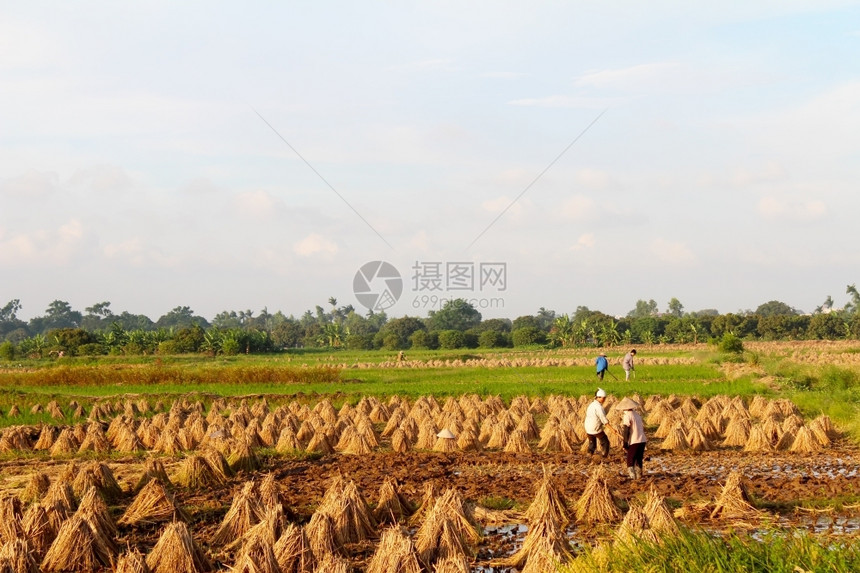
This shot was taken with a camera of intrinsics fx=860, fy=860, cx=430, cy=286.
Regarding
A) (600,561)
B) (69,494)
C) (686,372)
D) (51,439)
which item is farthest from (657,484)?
(686,372)

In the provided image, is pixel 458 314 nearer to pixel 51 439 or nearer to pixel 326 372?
pixel 326 372

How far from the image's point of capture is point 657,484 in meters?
13.4

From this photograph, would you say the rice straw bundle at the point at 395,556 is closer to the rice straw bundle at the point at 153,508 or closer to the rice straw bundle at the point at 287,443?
the rice straw bundle at the point at 153,508

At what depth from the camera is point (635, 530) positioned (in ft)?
28.5

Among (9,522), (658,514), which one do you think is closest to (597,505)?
(658,514)

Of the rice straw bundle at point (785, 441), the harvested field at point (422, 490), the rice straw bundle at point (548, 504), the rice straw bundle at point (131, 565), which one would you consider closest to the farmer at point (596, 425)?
the harvested field at point (422, 490)

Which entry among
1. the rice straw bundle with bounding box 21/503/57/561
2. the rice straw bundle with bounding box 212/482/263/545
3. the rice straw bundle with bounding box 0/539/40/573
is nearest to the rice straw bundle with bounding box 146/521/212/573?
the rice straw bundle with bounding box 0/539/40/573

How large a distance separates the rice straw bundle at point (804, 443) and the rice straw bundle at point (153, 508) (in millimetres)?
12020

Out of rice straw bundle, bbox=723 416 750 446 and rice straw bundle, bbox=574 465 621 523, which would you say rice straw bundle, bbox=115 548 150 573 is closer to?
rice straw bundle, bbox=574 465 621 523

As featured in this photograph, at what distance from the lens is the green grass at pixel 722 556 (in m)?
6.50

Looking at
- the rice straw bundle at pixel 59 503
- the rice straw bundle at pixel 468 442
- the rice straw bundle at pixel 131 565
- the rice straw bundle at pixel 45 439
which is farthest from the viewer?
the rice straw bundle at pixel 45 439

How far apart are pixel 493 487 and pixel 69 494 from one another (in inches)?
241

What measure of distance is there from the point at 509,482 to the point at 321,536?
16.9 ft

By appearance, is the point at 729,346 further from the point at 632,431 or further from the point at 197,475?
the point at 197,475
